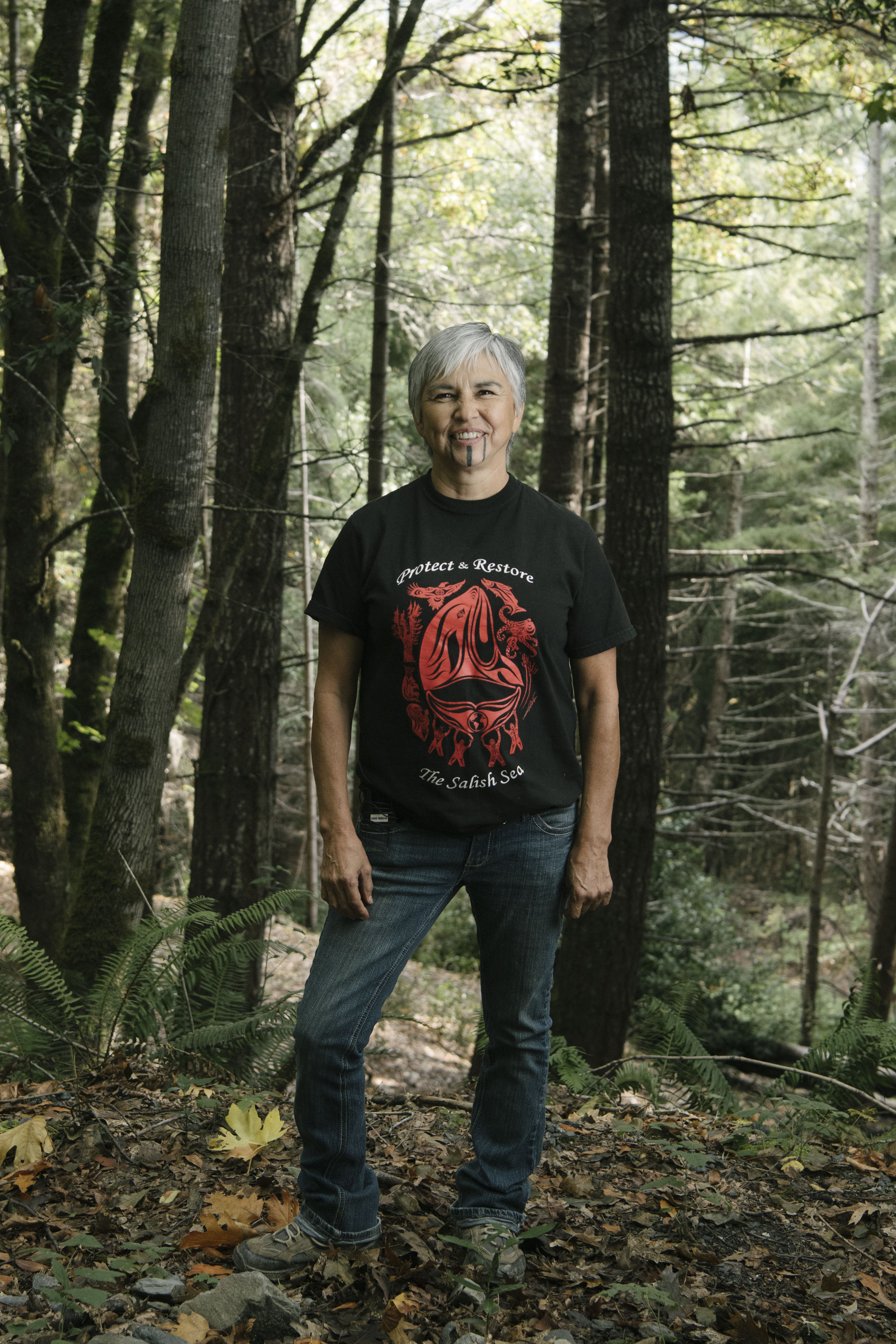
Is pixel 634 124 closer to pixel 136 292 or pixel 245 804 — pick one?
pixel 136 292

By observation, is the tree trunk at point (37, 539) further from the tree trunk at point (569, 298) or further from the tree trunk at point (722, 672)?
the tree trunk at point (722, 672)

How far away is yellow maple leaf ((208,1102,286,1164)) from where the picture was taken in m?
3.24

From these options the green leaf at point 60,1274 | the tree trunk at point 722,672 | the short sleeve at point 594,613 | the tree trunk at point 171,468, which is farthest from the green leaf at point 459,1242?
the tree trunk at point 722,672

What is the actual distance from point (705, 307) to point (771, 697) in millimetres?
8985

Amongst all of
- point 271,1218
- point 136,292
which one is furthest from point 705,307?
point 271,1218

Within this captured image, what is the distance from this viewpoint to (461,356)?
2.62 m

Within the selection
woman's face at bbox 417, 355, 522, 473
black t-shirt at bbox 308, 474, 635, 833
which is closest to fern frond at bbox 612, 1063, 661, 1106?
black t-shirt at bbox 308, 474, 635, 833

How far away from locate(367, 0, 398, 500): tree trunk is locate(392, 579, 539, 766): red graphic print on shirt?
16.1 feet

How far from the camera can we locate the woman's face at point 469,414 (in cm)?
261

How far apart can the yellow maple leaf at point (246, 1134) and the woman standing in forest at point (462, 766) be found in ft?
2.11

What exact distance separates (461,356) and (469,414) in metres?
0.15

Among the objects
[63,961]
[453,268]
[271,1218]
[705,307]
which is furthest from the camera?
[705,307]

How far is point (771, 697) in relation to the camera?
79.2 feet

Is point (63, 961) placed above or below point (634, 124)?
below
